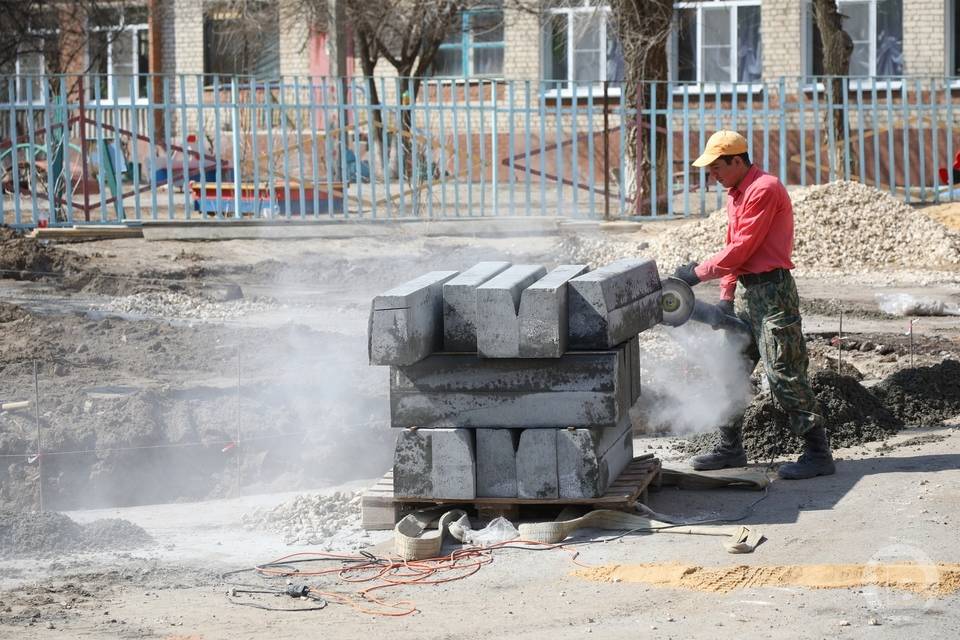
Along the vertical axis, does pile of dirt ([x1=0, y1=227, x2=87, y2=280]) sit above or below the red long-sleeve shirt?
below

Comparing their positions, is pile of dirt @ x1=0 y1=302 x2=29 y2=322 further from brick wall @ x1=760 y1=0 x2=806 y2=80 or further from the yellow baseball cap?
brick wall @ x1=760 y1=0 x2=806 y2=80

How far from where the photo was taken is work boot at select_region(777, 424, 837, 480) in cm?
698

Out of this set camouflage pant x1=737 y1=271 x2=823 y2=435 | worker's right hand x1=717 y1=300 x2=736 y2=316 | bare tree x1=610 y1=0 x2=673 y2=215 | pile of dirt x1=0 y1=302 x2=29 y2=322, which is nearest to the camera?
camouflage pant x1=737 y1=271 x2=823 y2=435

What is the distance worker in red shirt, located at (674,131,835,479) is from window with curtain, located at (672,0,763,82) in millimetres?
18691

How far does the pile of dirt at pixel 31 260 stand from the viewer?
14531 mm

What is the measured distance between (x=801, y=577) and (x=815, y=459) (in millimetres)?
1734

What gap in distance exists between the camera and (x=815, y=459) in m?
7.00

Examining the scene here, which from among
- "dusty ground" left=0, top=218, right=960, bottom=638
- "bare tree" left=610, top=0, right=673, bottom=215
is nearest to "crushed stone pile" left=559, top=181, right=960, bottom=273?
"dusty ground" left=0, top=218, right=960, bottom=638

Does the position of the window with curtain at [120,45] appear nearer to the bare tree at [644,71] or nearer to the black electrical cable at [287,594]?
the bare tree at [644,71]

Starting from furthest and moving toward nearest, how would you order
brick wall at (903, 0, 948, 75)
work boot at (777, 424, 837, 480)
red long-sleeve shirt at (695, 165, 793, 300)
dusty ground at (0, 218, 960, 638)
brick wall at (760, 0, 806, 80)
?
brick wall at (760, 0, 806, 80) → brick wall at (903, 0, 948, 75) → work boot at (777, 424, 837, 480) → red long-sleeve shirt at (695, 165, 793, 300) → dusty ground at (0, 218, 960, 638)

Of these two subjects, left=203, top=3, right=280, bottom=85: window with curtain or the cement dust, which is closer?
the cement dust

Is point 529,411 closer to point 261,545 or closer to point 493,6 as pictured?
point 261,545

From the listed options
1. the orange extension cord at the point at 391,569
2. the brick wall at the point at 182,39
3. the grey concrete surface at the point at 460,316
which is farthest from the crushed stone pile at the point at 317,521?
the brick wall at the point at 182,39

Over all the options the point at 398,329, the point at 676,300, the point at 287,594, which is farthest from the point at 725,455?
the point at 287,594
